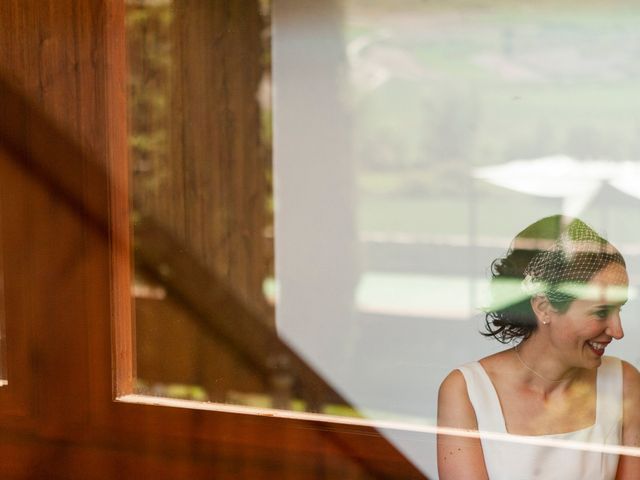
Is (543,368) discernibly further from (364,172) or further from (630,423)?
(364,172)

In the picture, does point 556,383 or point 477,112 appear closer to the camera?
point 556,383

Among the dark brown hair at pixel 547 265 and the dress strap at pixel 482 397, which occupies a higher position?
the dark brown hair at pixel 547 265

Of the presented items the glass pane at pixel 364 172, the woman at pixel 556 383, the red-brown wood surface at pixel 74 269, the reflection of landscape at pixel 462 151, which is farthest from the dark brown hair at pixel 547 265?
the reflection of landscape at pixel 462 151

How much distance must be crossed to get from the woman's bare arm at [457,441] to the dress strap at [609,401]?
280 millimetres

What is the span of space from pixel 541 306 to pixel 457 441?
349 mm

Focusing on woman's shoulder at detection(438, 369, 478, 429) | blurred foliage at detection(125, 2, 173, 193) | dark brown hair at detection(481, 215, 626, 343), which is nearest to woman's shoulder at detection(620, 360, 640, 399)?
dark brown hair at detection(481, 215, 626, 343)

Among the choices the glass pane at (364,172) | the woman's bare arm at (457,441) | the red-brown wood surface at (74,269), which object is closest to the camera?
the woman's bare arm at (457,441)

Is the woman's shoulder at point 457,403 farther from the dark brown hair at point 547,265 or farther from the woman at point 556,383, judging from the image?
the dark brown hair at point 547,265

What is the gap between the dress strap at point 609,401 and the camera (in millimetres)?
2053

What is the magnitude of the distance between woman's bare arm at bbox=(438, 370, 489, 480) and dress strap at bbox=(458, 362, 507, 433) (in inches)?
0.4

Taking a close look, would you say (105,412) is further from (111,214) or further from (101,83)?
(101,83)

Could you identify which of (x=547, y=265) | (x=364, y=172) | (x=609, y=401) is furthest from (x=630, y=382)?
(x=364, y=172)

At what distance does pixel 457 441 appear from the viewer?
2004 mm

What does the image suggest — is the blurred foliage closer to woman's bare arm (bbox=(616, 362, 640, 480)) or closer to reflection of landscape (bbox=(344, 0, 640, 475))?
reflection of landscape (bbox=(344, 0, 640, 475))
